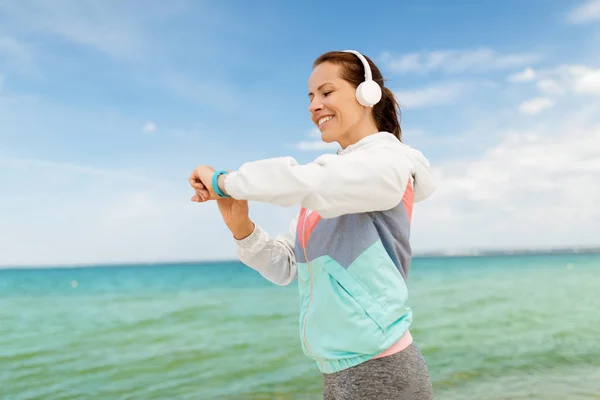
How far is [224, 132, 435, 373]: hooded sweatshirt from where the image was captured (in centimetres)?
117

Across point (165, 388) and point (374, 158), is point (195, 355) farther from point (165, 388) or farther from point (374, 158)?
point (374, 158)

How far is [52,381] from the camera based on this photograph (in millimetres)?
6762

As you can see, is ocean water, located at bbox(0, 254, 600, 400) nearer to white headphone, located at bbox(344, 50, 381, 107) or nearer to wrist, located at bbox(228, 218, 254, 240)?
wrist, located at bbox(228, 218, 254, 240)

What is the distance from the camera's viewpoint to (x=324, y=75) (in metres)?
1.52

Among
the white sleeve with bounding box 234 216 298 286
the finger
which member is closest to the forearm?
the white sleeve with bounding box 234 216 298 286

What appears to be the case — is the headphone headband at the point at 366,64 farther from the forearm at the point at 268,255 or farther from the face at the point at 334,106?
the forearm at the point at 268,255

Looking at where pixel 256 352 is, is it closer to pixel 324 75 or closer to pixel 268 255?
pixel 268 255

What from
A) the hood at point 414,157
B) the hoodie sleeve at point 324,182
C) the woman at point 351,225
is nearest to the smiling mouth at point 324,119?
the woman at point 351,225

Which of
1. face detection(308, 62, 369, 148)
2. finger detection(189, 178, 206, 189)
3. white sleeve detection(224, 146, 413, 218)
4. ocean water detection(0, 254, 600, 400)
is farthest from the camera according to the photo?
ocean water detection(0, 254, 600, 400)

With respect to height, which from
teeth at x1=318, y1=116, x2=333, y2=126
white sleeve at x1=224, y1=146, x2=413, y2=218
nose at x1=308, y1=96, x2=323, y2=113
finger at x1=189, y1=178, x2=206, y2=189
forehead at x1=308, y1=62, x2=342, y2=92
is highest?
forehead at x1=308, y1=62, x2=342, y2=92

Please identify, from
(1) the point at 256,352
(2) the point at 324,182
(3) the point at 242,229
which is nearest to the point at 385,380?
(2) the point at 324,182

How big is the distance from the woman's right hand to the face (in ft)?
1.04

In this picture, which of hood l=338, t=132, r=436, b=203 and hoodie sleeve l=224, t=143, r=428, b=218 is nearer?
hoodie sleeve l=224, t=143, r=428, b=218

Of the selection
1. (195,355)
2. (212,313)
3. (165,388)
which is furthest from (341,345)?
(212,313)
